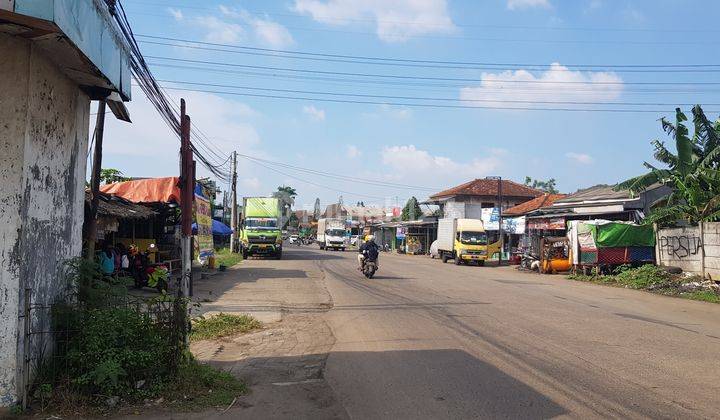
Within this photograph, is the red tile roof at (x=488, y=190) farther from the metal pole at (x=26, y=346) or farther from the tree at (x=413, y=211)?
the metal pole at (x=26, y=346)

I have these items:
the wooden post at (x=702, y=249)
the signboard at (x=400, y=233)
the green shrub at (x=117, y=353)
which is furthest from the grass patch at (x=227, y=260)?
the green shrub at (x=117, y=353)

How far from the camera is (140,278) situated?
706 inches

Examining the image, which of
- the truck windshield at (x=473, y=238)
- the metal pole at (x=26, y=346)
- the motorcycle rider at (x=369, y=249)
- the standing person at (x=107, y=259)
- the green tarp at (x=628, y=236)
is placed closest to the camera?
the metal pole at (x=26, y=346)

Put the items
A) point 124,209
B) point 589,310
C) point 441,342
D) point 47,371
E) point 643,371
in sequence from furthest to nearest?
1. point 124,209
2. point 589,310
3. point 441,342
4. point 643,371
5. point 47,371

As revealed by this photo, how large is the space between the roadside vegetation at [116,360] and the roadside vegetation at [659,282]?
16.6 metres

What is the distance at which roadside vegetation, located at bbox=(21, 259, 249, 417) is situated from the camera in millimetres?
5520

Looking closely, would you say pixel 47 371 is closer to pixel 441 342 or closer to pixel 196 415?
pixel 196 415

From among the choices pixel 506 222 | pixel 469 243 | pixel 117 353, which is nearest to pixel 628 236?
pixel 469 243

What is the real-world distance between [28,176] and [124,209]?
1195 cm

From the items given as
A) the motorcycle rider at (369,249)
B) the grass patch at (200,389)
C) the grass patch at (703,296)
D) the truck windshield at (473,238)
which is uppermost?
the truck windshield at (473,238)

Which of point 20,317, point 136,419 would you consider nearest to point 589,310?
point 136,419

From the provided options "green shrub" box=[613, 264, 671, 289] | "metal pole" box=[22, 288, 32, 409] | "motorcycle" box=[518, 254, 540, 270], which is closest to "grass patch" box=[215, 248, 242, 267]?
"motorcycle" box=[518, 254, 540, 270]

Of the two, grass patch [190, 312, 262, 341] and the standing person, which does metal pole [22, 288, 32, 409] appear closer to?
grass patch [190, 312, 262, 341]

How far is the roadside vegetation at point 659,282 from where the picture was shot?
1817 cm
